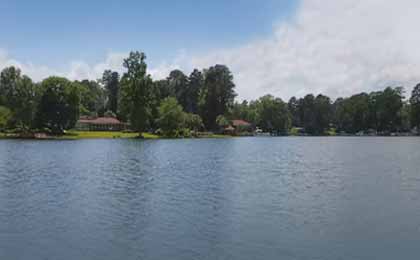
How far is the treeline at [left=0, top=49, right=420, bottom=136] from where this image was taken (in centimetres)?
11169

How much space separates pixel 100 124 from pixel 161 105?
108 ft

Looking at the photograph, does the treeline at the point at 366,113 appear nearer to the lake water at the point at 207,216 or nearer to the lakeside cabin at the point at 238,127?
the lakeside cabin at the point at 238,127

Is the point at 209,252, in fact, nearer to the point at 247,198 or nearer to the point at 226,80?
the point at 247,198

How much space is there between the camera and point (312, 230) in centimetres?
1734

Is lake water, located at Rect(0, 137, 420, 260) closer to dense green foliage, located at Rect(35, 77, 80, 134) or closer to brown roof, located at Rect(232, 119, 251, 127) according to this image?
dense green foliage, located at Rect(35, 77, 80, 134)

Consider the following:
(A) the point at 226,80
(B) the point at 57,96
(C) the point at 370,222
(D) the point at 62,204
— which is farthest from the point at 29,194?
(A) the point at 226,80

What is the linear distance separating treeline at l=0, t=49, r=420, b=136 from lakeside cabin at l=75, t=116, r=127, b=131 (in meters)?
2.84

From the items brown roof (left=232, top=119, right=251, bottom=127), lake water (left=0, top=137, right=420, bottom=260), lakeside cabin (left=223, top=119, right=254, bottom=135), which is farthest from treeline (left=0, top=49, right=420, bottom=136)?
lake water (left=0, top=137, right=420, bottom=260)

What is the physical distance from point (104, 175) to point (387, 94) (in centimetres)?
17135

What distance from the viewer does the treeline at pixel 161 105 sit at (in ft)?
366

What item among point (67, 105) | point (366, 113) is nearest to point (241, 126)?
point (366, 113)

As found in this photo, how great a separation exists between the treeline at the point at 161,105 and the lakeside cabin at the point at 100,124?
2.84 m

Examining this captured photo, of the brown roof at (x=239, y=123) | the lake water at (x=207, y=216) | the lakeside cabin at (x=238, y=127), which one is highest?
the brown roof at (x=239, y=123)

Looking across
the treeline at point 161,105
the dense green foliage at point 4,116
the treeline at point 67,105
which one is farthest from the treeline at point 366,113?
the dense green foliage at point 4,116
